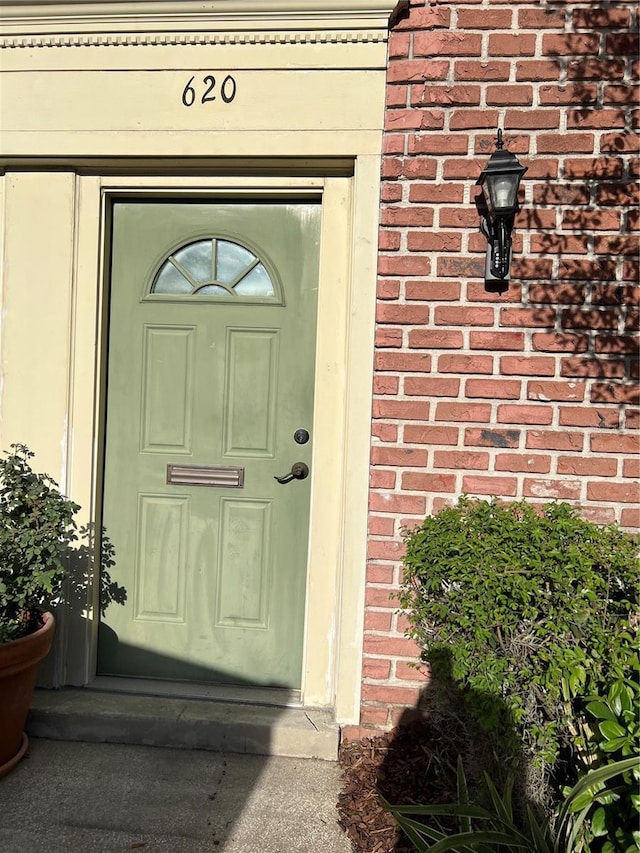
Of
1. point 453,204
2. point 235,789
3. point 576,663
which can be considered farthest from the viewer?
point 453,204

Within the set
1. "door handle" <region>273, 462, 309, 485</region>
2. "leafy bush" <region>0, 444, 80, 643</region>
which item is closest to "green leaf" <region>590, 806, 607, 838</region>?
"door handle" <region>273, 462, 309, 485</region>

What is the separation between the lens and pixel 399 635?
2.77m

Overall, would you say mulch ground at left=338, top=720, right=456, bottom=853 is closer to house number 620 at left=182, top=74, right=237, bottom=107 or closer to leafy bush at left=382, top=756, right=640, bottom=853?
leafy bush at left=382, top=756, right=640, bottom=853

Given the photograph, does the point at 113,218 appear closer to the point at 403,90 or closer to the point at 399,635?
the point at 403,90

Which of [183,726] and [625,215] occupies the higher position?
[625,215]

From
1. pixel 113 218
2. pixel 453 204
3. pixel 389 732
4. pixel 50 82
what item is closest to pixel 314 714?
pixel 389 732

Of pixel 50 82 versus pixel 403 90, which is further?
pixel 50 82

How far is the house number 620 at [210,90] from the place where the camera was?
110 inches

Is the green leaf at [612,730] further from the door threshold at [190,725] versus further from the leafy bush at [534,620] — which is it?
the door threshold at [190,725]

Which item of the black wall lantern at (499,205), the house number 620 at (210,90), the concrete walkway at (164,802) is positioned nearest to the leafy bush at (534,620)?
the concrete walkway at (164,802)

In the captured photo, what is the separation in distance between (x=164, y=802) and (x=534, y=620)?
159cm

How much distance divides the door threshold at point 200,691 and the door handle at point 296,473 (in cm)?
103

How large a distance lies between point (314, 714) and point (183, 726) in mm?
590

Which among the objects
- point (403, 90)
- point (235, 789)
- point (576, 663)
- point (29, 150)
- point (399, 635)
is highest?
point (403, 90)
